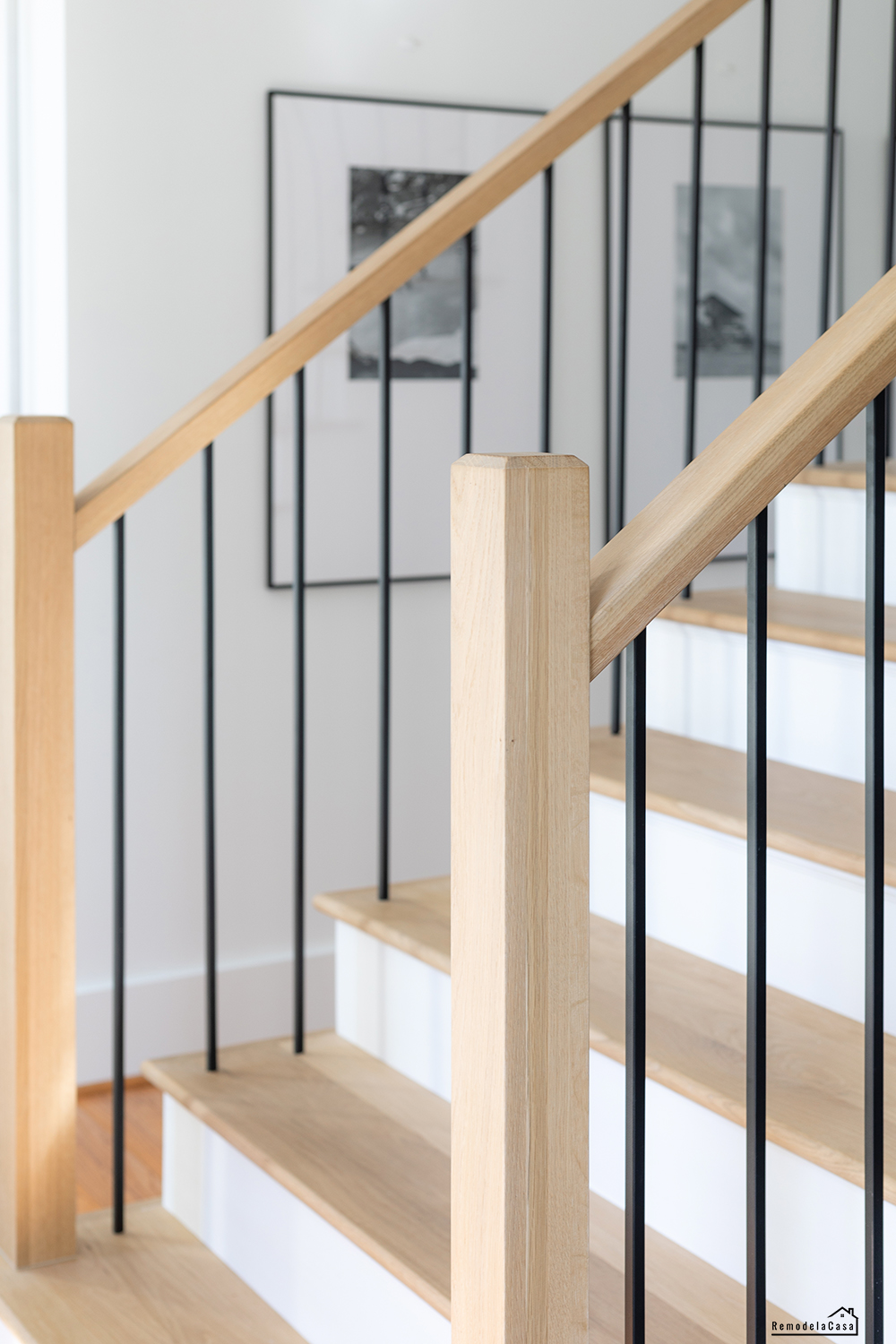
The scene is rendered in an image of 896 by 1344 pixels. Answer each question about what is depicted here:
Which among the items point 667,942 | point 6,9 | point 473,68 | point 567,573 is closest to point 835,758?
point 667,942

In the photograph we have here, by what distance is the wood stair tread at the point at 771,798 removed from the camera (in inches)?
59.7

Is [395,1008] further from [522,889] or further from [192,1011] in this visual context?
[192,1011]

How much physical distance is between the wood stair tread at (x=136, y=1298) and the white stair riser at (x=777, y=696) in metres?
0.91

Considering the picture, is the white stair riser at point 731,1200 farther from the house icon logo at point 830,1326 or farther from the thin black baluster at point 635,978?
the thin black baluster at point 635,978

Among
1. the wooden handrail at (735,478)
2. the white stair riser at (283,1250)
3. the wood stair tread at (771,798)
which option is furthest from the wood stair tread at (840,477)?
the white stair riser at (283,1250)

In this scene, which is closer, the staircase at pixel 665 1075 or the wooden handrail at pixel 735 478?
the wooden handrail at pixel 735 478

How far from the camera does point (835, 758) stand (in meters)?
1.79

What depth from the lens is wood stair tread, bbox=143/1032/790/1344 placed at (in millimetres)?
1312

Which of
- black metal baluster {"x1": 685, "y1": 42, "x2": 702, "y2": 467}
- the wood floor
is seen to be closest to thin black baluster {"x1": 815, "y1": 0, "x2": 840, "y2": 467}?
black metal baluster {"x1": 685, "y1": 42, "x2": 702, "y2": 467}

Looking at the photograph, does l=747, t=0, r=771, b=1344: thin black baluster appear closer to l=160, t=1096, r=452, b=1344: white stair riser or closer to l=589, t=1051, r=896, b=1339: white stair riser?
l=589, t=1051, r=896, b=1339: white stair riser

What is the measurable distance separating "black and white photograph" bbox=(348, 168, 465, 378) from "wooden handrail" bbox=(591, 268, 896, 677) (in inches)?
87.6

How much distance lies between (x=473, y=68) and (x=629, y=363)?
781 millimetres

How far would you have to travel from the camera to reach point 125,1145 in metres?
2.78

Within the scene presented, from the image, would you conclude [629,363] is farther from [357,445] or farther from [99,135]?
[99,135]
